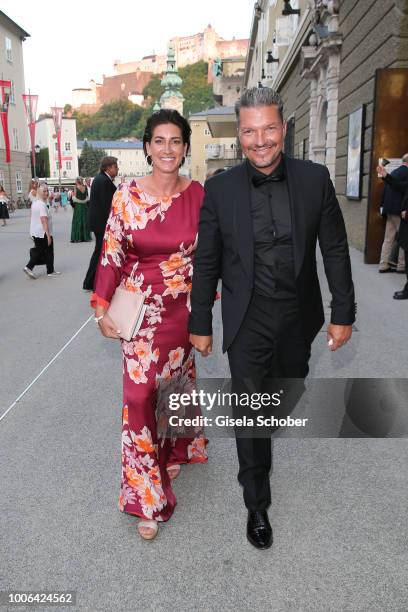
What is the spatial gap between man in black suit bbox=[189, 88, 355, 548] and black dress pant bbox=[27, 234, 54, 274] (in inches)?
320

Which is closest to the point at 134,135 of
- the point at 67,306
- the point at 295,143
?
the point at 295,143

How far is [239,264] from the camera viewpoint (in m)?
2.43

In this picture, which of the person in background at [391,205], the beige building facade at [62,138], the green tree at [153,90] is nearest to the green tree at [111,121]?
the green tree at [153,90]

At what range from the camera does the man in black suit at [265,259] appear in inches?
92.4

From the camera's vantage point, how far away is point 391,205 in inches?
360

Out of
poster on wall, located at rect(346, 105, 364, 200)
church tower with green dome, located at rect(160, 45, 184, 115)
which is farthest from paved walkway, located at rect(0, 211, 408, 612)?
church tower with green dome, located at rect(160, 45, 184, 115)

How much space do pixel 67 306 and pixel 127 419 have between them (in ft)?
17.6

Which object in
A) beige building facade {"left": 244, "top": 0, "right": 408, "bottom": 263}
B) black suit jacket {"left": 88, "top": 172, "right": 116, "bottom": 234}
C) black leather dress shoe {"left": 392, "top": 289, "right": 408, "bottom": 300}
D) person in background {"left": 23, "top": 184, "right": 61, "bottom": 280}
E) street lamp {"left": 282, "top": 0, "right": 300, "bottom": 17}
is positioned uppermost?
street lamp {"left": 282, "top": 0, "right": 300, "bottom": 17}

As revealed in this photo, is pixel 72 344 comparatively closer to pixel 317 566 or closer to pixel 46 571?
pixel 46 571

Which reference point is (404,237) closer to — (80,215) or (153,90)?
(80,215)

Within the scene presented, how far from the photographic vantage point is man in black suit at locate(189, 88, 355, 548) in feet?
7.70

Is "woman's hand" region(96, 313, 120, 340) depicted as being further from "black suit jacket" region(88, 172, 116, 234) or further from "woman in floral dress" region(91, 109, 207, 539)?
"black suit jacket" region(88, 172, 116, 234)

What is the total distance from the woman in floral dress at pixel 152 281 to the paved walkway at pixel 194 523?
0.25m

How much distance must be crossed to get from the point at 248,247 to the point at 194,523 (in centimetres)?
145
